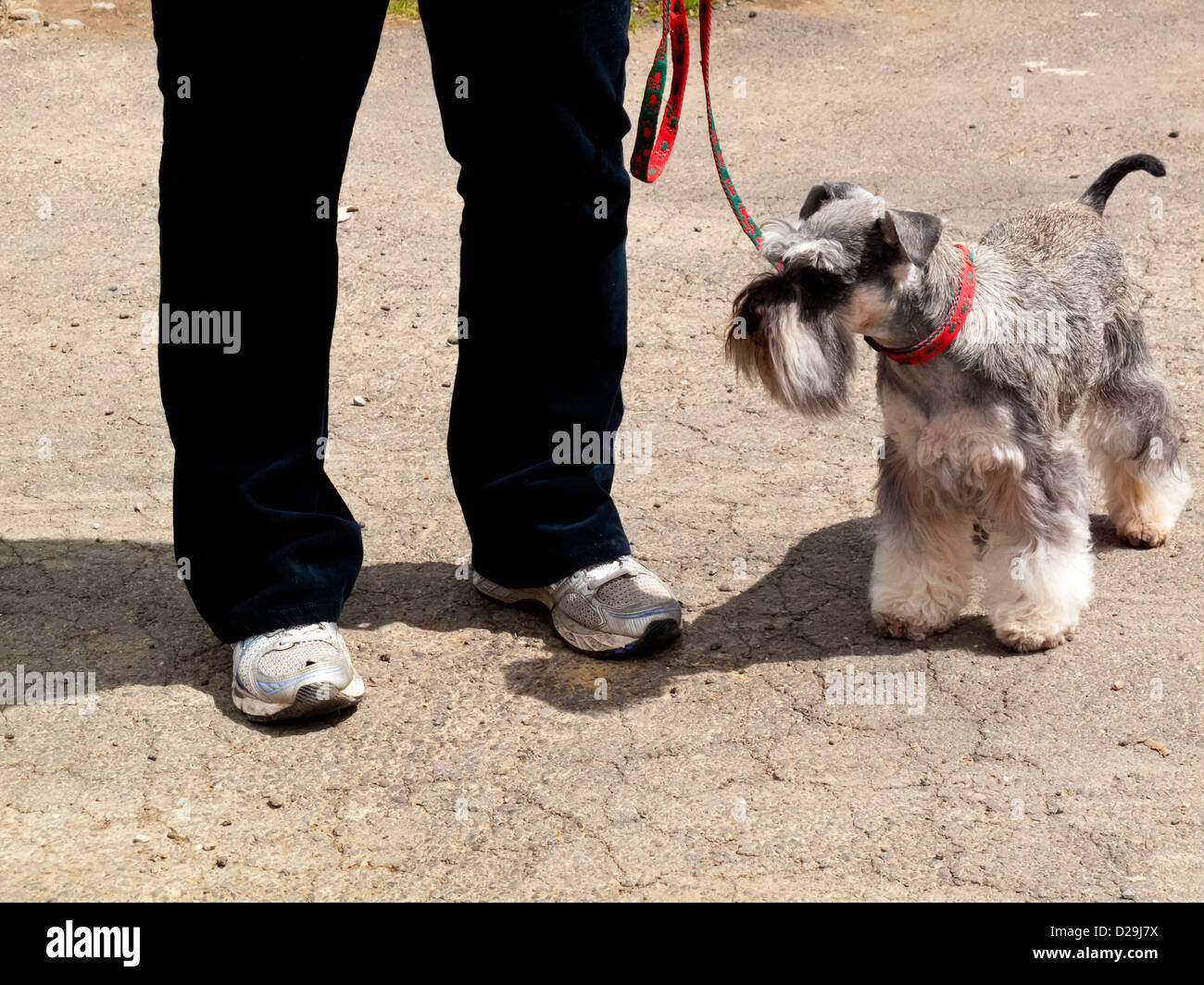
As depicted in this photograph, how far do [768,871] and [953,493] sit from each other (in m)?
1.19

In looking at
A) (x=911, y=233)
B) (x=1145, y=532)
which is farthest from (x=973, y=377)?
(x=1145, y=532)

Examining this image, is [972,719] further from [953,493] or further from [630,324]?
[630,324]

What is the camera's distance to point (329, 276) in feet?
9.59

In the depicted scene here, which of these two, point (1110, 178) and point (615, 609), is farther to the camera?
point (1110, 178)

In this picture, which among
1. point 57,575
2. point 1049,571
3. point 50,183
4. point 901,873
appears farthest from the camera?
point 50,183

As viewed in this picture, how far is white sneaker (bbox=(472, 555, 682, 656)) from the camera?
330cm

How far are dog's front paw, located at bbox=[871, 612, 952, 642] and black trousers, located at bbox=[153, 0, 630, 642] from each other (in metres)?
0.78

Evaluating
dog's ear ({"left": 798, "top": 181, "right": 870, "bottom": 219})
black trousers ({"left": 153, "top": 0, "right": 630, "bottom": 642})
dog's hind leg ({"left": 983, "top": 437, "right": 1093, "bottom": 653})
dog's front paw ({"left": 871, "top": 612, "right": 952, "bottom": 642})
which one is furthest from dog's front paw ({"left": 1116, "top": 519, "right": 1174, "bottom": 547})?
black trousers ({"left": 153, "top": 0, "right": 630, "bottom": 642})

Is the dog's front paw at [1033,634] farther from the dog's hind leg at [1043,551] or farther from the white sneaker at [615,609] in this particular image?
the white sneaker at [615,609]

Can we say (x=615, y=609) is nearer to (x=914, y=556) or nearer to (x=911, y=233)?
(x=914, y=556)

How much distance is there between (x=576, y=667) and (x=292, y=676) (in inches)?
28.5

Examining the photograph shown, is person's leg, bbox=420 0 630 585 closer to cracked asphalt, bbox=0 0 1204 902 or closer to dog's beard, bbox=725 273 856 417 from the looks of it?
cracked asphalt, bbox=0 0 1204 902

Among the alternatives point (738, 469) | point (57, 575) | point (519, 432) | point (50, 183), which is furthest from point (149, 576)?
point (50, 183)

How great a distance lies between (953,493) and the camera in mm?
3305
